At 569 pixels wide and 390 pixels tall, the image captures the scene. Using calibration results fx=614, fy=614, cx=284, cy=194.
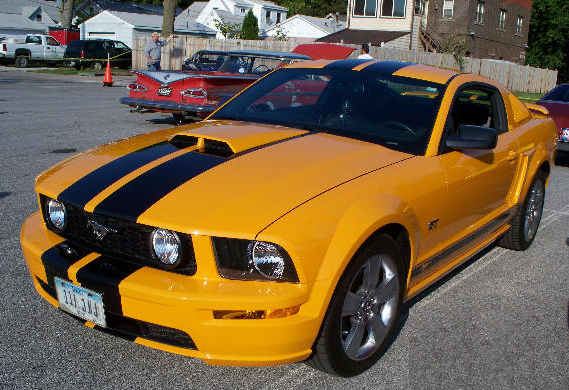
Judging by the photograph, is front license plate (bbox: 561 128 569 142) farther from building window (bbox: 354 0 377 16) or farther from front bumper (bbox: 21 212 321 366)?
building window (bbox: 354 0 377 16)

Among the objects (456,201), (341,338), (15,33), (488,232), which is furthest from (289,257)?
(15,33)

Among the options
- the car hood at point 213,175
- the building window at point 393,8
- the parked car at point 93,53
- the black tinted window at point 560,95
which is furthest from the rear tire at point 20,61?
the car hood at point 213,175

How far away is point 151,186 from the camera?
299 cm

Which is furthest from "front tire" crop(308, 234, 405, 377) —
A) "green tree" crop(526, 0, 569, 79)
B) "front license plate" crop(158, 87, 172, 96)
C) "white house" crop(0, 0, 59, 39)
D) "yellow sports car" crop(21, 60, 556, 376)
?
"green tree" crop(526, 0, 569, 79)

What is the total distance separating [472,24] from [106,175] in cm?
3856

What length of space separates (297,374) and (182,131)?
168 cm

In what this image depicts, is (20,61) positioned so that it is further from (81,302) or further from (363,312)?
(363,312)

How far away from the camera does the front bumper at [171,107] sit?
412 inches

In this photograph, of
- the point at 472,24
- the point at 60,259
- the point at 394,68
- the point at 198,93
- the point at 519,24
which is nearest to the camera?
the point at 60,259

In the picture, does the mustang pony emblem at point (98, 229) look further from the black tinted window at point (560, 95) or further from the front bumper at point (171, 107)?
the black tinted window at point (560, 95)

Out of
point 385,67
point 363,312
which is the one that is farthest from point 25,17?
point 363,312

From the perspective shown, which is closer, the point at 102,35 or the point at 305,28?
the point at 102,35

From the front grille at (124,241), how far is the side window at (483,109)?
2600 millimetres

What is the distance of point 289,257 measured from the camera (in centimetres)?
264
